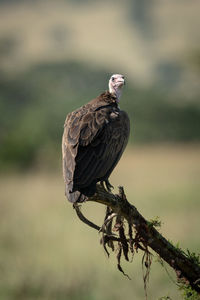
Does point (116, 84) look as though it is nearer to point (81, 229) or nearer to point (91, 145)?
point (91, 145)

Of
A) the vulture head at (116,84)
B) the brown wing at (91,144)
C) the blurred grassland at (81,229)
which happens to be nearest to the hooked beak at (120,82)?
the vulture head at (116,84)

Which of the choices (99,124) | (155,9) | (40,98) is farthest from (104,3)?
(99,124)

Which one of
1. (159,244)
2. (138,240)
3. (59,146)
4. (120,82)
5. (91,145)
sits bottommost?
(159,244)

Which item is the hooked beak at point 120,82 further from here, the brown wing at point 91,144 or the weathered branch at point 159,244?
the weathered branch at point 159,244

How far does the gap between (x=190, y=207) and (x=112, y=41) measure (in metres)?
56.5

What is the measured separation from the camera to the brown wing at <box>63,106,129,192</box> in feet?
24.0

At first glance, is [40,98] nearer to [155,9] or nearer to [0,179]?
[0,179]

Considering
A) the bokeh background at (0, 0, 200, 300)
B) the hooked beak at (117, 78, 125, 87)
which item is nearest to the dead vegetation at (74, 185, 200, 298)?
the bokeh background at (0, 0, 200, 300)

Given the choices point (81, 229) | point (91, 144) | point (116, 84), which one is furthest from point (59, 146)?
point (91, 144)

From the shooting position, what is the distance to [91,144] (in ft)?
25.4

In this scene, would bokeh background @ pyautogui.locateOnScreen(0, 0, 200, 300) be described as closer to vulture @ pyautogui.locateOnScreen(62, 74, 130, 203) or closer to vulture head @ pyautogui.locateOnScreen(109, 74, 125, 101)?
vulture @ pyautogui.locateOnScreen(62, 74, 130, 203)

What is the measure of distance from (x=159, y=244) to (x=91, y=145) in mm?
2135

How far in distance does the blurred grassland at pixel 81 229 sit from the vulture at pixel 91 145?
4836 millimetres

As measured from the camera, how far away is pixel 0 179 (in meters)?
31.4
